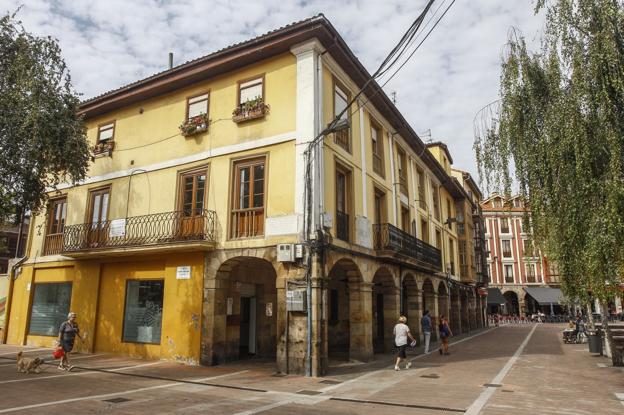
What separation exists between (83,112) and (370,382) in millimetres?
13845

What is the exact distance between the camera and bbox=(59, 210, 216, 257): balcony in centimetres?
1257

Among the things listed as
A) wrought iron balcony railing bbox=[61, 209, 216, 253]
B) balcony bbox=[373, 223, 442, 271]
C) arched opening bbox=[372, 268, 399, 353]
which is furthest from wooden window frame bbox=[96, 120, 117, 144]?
arched opening bbox=[372, 268, 399, 353]

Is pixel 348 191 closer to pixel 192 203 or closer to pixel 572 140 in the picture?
pixel 192 203

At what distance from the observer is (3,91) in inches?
440

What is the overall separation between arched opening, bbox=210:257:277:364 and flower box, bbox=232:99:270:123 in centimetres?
415

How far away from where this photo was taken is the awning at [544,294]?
4570 cm

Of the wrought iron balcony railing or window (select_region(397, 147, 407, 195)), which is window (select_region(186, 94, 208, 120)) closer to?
the wrought iron balcony railing

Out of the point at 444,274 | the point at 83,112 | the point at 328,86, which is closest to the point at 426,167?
the point at 444,274

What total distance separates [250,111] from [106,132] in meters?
6.86

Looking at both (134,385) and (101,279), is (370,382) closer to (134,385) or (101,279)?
(134,385)

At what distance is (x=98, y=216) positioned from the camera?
15.7 metres

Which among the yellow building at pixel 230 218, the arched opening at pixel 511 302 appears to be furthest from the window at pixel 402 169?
the arched opening at pixel 511 302

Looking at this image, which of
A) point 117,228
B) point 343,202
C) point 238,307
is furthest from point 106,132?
point 343,202

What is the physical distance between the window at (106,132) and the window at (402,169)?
11.4 metres
